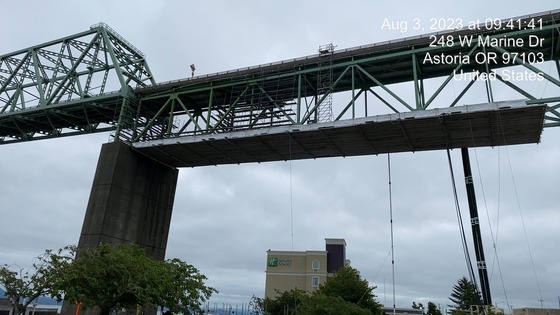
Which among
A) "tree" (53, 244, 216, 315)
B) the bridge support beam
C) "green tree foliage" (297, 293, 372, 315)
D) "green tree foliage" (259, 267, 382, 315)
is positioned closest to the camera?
"tree" (53, 244, 216, 315)

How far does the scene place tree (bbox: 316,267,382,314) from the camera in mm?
54531

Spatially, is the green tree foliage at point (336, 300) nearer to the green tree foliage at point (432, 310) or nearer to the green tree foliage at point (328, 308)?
the green tree foliage at point (328, 308)

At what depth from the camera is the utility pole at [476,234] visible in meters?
34.2

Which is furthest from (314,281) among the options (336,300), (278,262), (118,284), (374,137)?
(118,284)

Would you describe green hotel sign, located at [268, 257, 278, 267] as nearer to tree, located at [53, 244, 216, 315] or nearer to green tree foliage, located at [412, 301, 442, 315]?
green tree foliage, located at [412, 301, 442, 315]

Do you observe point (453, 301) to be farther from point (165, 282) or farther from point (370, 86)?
point (165, 282)

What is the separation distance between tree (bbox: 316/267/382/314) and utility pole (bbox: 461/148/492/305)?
68.6 ft

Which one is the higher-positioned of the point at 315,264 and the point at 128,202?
the point at 315,264

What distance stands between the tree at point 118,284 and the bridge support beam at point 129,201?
12.2 m

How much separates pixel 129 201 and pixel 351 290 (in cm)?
2966

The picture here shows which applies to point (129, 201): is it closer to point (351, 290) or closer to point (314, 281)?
point (351, 290)

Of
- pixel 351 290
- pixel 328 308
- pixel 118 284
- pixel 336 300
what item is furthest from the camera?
pixel 351 290

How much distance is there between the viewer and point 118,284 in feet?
73.9

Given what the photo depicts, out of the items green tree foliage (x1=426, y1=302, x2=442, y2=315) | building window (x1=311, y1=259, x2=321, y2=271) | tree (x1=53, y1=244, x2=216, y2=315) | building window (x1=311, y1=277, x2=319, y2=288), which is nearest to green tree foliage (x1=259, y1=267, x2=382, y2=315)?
building window (x1=311, y1=277, x2=319, y2=288)
